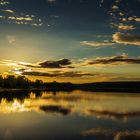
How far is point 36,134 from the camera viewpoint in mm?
27203

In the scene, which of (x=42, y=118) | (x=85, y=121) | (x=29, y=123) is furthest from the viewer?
(x=42, y=118)

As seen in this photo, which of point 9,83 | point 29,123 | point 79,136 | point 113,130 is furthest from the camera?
point 9,83

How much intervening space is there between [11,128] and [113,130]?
Answer: 31.9 ft

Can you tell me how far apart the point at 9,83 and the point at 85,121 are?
165 metres

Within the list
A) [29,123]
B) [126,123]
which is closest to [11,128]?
[29,123]

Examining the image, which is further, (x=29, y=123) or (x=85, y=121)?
(x=85, y=121)

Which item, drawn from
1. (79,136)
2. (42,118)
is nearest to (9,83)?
(42,118)

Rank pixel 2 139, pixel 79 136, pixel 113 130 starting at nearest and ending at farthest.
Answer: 1. pixel 2 139
2. pixel 79 136
3. pixel 113 130

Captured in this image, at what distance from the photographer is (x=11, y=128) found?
1207 inches

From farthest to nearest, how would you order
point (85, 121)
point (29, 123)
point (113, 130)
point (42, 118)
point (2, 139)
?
point (42, 118)
point (85, 121)
point (29, 123)
point (113, 130)
point (2, 139)

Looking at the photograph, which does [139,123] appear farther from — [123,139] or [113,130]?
[123,139]

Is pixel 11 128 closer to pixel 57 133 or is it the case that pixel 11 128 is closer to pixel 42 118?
pixel 57 133

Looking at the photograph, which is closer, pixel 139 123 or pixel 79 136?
pixel 79 136

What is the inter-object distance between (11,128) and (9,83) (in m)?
170
